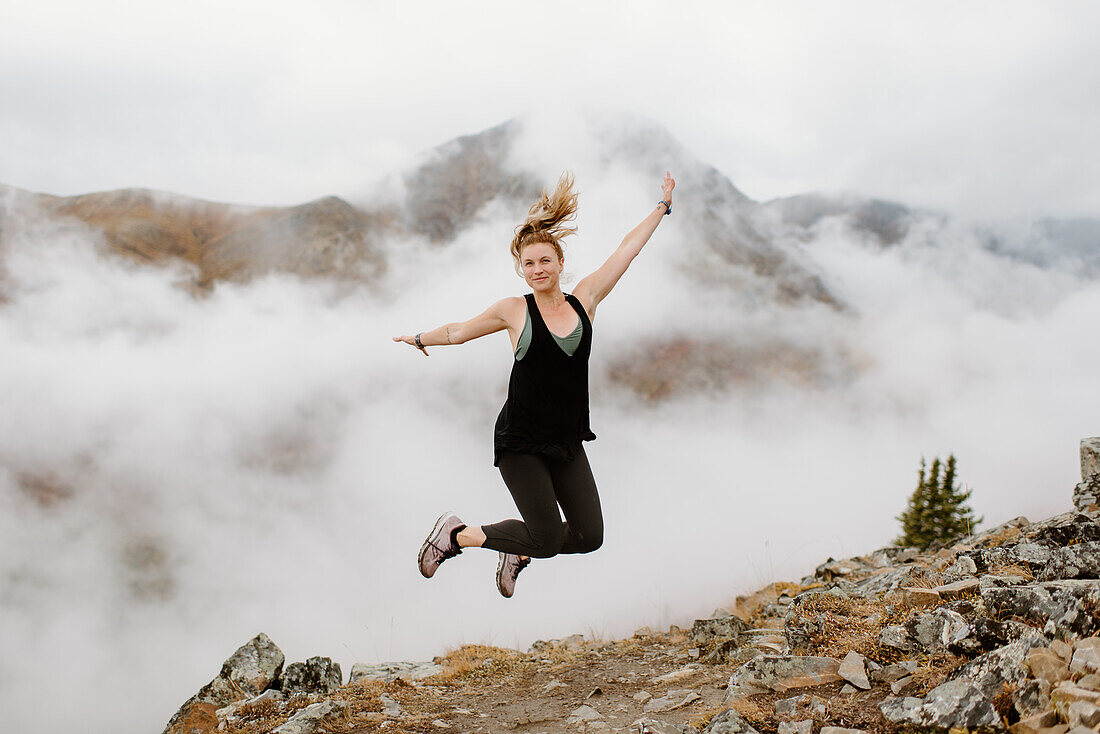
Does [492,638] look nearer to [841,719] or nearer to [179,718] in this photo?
[179,718]

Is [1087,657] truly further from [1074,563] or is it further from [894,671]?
[1074,563]

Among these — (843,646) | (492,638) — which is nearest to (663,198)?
(843,646)

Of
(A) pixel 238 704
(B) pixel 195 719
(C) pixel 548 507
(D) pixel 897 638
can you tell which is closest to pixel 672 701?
(D) pixel 897 638

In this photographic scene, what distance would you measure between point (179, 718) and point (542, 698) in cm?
459

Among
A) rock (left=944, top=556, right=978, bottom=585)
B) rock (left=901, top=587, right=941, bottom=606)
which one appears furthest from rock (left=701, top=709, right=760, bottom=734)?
rock (left=944, top=556, right=978, bottom=585)

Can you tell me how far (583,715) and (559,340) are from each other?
12.6 feet

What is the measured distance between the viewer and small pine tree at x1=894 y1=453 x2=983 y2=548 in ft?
154

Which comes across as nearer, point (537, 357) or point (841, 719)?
point (841, 719)

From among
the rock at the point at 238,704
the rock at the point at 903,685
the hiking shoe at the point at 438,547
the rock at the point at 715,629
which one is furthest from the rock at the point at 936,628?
the rock at the point at 238,704

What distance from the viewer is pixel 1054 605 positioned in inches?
191

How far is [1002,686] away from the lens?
4348mm

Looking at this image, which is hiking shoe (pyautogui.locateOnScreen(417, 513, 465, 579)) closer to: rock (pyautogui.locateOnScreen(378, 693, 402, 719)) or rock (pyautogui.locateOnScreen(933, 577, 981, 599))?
rock (pyautogui.locateOnScreen(378, 693, 402, 719))

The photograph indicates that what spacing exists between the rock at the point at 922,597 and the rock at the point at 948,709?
1967mm

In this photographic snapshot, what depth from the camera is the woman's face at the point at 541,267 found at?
20.3 feet
